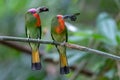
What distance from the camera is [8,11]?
293cm

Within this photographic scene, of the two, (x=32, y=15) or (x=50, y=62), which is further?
(x=50, y=62)

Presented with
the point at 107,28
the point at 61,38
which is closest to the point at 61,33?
the point at 61,38

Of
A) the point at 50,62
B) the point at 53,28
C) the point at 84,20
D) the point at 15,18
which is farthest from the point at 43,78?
the point at 53,28

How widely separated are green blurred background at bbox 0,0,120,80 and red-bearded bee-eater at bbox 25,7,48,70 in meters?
0.81

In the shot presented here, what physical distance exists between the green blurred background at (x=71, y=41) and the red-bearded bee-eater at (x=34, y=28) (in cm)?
81

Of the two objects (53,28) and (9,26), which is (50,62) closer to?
(9,26)

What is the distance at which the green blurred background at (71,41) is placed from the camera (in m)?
2.14

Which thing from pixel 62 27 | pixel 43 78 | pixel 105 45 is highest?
pixel 62 27

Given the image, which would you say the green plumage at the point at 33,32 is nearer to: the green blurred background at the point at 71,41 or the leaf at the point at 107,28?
the green blurred background at the point at 71,41

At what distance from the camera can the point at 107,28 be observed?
2219 mm

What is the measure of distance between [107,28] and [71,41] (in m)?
0.23

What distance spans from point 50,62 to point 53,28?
1.70 meters

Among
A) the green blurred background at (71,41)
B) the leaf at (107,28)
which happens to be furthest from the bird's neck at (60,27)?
the leaf at (107,28)

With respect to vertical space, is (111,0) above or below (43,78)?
above
